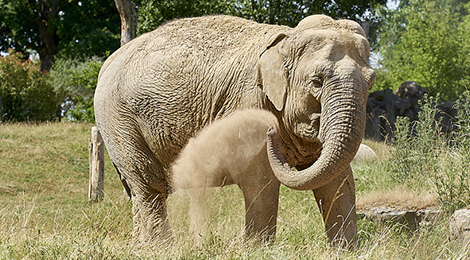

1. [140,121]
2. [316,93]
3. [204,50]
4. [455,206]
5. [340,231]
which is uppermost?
Result: [204,50]

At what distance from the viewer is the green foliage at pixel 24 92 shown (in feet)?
66.0

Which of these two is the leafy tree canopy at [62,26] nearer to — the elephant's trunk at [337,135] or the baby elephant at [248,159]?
the baby elephant at [248,159]

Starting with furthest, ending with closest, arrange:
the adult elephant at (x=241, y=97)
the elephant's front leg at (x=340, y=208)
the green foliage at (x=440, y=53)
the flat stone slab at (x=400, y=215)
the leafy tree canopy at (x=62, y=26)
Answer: the leafy tree canopy at (x=62, y=26) → the green foliage at (x=440, y=53) → the flat stone slab at (x=400, y=215) → the elephant's front leg at (x=340, y=208) → the adult elephant at (x=241, y=97)

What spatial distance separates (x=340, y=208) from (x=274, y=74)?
1.33 meters

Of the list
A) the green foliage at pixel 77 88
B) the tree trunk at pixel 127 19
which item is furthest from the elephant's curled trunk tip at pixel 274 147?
the green foliage at pixel 77 88

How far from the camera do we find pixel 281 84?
13.7ft

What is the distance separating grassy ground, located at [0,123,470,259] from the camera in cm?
414

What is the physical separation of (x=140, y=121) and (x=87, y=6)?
23802 mm

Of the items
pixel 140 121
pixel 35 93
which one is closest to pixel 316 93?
pixel 140 121

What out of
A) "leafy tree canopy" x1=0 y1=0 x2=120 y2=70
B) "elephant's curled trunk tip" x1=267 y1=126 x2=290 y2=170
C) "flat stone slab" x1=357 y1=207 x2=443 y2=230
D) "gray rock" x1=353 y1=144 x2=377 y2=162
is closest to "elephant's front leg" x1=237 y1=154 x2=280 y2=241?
"elephant's curled trunk tip" x1=267 y1=126 x2=290 y2=170

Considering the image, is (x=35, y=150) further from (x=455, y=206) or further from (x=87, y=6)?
(x=87, y=6)

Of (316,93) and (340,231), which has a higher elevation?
(316,93)

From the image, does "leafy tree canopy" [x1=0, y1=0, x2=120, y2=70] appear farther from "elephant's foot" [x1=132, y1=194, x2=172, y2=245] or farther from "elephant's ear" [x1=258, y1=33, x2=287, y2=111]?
"elephant's ear" [x1=258, y1=33, x2=287, y2=111]

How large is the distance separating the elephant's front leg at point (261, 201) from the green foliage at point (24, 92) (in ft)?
56.6
